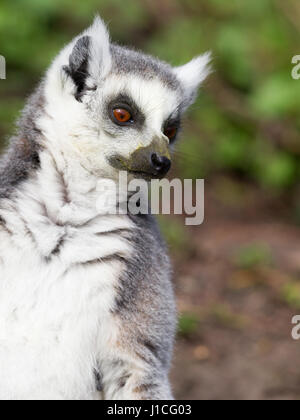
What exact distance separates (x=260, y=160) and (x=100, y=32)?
564 centimetres

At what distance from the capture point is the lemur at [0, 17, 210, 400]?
3189 millimetres

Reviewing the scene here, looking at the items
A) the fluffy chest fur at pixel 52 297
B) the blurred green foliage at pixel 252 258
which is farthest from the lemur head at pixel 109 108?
the blurred green foliage at pixel 252 258

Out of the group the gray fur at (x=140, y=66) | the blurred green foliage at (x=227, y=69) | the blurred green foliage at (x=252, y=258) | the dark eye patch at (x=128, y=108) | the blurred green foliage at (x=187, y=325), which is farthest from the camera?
the blurred green foliage at (x=227, y=69)

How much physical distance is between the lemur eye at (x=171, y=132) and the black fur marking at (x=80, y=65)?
467 millimetres

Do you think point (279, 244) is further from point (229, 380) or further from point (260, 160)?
point (229, 380)

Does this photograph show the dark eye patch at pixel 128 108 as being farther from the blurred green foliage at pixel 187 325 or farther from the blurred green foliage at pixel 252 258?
the blurred green foliage at pixel 252 258

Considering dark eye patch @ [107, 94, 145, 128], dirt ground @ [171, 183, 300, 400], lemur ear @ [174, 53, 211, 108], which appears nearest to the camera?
dark eye patch @ [107, 94, 145, 128]

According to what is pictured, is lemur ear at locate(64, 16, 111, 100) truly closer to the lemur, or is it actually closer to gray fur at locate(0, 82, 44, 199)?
the lemur

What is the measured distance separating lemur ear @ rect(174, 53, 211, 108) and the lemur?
37 centimetres

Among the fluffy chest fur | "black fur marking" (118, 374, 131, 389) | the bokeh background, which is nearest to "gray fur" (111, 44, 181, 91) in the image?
the fluffy chest fur

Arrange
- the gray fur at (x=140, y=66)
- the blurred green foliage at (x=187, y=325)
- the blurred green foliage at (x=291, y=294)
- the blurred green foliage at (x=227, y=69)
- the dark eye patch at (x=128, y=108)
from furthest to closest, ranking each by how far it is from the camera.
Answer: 1. the blurred green foliage at (x=227, y=69)
2. the blurred green foliage at (x=291, y=294)
3. the blurred green foliage at (x=187, y=325)
4. the gray fur at (x=140, y=66)
5. the dark eye patch at (x=128, y=108)

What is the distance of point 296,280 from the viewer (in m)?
6.50

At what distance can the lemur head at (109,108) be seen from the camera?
11.0ft
